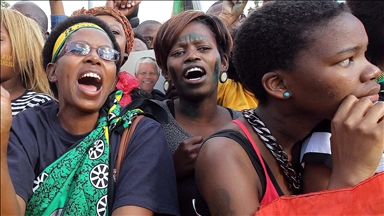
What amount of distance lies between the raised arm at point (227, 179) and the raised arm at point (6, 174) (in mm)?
695

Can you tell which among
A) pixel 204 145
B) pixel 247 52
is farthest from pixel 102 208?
pixel 247 52

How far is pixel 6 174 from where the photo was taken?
1454mm

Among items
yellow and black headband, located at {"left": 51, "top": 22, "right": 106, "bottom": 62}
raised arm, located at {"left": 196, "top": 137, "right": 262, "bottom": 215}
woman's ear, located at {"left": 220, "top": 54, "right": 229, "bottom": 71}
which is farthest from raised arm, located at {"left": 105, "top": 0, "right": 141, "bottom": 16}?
raised arm, located at {"left": 196, "top": 137, "right": 262, "bottom": 215}

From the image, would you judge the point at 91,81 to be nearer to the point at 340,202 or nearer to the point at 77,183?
the point at 77,183

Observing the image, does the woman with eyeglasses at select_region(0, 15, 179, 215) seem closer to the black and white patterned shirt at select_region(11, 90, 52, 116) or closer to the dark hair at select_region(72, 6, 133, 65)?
the black and white patterned shirt at select_region(11, 90, 52, 116)

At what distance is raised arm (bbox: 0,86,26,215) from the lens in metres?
1.27

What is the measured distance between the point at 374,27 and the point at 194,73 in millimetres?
1045

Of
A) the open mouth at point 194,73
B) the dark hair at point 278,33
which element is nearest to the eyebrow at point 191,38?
the open mouth at point 194,73

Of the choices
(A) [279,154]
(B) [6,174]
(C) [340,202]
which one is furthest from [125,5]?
(C) [340,202]

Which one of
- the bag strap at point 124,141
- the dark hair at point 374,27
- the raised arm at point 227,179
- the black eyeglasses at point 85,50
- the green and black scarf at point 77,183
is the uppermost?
the dark hair at point 374,27

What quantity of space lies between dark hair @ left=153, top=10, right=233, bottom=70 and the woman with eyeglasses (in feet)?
1.34

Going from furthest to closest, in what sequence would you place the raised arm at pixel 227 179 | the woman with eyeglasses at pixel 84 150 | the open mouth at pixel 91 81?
the open mouth at pixel 91 81 < the woman with eyeglasses at pixel 84 150 < the raised arm at pixel 227 179

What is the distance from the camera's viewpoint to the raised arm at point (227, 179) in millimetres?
1521

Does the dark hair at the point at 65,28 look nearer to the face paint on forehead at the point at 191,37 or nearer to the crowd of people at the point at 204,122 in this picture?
the crowd of people at the point at 204,122
